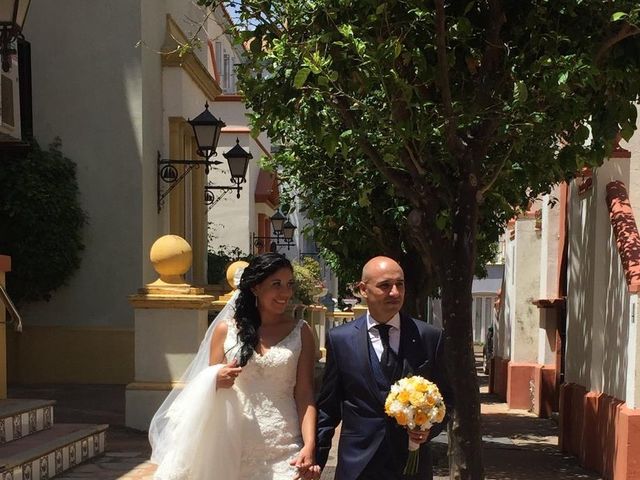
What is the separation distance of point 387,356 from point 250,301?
785mm

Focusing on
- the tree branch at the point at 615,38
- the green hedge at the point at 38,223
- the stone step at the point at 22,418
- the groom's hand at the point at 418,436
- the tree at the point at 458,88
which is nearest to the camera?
the groom's hand at the point at 418,436

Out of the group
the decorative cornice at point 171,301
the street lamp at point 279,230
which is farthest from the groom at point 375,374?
the street lamp at point 279,230

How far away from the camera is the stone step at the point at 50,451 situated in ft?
27.4

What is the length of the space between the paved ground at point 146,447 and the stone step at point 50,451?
128 millimetres

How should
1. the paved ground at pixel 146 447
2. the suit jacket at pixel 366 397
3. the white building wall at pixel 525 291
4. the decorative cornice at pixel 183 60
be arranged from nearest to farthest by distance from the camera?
the suit jacket at pixel 366 397 < the paved ground at pixel 146 447 < the decorative cornice at pixel 183 60 < the white building wall at pixel 525 291

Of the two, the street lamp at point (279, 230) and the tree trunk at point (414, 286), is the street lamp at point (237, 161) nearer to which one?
the tree trunk at point (414, 286)

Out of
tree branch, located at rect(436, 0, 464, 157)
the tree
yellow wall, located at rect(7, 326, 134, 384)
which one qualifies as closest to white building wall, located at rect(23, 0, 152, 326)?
yellow wall, located at rect(7, 326, 134, 384)

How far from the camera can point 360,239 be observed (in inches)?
→ 604

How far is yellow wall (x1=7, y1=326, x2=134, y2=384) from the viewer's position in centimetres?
1628

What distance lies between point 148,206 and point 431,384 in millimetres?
12701

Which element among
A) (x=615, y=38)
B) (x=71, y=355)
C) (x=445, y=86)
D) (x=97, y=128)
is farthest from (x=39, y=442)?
(x=97, y=128)

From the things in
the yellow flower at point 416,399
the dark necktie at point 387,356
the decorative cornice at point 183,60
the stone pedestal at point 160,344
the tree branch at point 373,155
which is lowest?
the stone pedestal at point 160,344

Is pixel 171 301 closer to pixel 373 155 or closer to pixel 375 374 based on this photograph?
pixel 373 155

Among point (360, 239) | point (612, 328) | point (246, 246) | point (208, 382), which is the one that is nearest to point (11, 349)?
point (360, 239)
